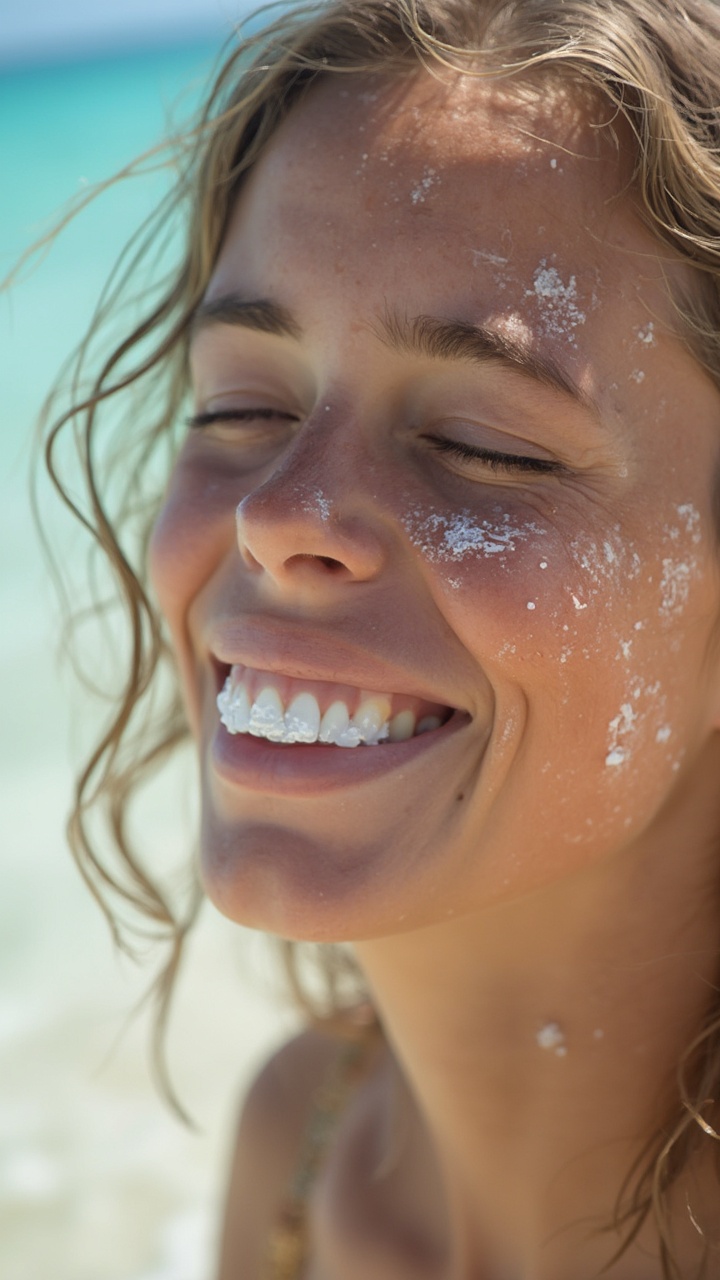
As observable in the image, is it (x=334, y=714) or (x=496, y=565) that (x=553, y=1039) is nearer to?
(x=334, y=714)

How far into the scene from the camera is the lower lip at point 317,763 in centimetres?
158

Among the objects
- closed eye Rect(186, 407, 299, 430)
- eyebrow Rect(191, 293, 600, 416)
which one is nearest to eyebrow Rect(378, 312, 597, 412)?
eyebrow Rect(191, 293, 600, 416)

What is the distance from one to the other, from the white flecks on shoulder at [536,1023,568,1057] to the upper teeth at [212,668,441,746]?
47cm

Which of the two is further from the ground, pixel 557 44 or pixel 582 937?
pixel 557 44

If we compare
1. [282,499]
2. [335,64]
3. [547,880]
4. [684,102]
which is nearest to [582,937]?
[547,880]

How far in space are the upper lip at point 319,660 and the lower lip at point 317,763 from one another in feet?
0.20

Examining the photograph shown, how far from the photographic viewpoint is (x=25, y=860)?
496cm

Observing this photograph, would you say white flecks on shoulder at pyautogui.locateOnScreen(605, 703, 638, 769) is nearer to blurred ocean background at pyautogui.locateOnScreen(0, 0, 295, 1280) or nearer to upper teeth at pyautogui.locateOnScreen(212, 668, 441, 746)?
upper teeth at pyautogui.locateOnScreen(212, 668, 441, 746)

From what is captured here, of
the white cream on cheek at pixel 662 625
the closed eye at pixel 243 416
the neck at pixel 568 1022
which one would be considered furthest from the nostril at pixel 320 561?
the neck at pixel 568 1022

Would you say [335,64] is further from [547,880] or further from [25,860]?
[25,860]

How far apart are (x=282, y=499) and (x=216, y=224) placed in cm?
58

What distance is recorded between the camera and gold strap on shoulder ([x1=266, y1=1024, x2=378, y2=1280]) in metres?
2.26

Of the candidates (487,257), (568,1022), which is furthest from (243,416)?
(568,1022)

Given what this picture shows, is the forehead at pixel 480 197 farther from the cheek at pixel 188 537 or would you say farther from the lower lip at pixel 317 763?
the lower lip at pixel 317 763
